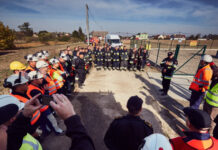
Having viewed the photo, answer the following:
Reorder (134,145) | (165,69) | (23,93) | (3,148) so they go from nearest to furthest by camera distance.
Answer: (3,148) → (134,145) → (23,93) → (165,69)

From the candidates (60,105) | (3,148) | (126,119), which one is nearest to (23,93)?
(3,148)

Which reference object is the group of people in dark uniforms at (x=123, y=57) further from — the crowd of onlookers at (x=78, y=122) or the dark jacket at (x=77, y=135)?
the dark jacket at (x=77, y=135)

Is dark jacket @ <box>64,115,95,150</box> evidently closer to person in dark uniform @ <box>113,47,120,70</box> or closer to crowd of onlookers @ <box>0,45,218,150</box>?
crowd of onlookers @ <box>0,45,218,150</box>

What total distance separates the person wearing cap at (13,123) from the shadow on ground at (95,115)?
1.99 meters

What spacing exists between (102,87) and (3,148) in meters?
5.27

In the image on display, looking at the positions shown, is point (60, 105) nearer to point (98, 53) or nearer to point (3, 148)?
point (3, 148)

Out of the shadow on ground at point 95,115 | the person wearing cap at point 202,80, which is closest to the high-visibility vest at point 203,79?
the person wearing cap at point 202,80

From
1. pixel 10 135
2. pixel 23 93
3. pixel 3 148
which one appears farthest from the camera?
pixel 23 93

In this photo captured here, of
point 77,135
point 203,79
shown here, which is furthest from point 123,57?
point 77,135

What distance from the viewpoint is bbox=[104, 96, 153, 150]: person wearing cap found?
4.97ft

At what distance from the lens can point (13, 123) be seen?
1071 mm

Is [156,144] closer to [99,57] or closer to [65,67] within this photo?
[65,67]

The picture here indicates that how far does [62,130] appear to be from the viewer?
3.23m

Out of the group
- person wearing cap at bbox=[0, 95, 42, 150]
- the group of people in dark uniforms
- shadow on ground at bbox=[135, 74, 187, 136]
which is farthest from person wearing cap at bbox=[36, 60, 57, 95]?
the group of people in dark uniforms
